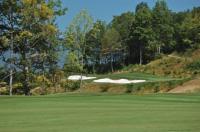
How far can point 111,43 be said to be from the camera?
116 metres

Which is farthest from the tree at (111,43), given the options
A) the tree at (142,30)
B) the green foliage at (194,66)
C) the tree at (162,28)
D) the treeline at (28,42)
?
the treeline at (28,42)

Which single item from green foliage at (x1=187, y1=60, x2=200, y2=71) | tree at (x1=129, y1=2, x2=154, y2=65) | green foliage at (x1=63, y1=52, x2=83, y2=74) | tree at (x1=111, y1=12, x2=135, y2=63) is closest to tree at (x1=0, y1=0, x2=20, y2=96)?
green foliage at (x1=63, y1=52, x2=83, y2=74)

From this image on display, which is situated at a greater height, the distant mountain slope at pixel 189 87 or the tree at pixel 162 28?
the tree at pixel 162 28

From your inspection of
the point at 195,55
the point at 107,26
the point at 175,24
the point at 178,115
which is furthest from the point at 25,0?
the point at 107,26

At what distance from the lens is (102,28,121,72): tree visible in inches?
4454

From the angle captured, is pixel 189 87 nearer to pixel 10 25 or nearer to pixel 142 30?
pixel 10 25

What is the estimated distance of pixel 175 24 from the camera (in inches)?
4126

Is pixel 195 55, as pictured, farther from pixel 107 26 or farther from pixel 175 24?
pixel 107 26

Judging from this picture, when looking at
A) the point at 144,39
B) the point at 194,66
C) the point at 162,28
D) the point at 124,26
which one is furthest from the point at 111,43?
the point at 194,66

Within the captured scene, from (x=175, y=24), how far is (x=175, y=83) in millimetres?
58401

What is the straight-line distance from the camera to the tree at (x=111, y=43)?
11312 centimetres

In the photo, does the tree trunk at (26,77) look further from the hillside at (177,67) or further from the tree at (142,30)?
the tree at (142,30)

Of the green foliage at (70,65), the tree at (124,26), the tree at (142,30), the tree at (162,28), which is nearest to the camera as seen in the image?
the green foliage at (70,65)

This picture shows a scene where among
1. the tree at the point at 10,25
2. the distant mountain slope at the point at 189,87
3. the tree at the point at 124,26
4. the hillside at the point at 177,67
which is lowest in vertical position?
the distant mountain slope at the point at 189,87
